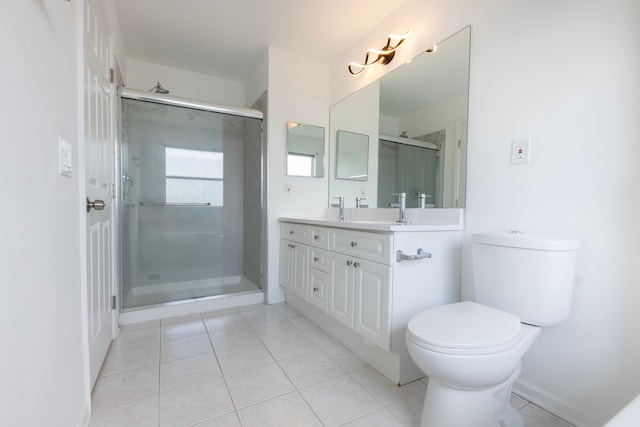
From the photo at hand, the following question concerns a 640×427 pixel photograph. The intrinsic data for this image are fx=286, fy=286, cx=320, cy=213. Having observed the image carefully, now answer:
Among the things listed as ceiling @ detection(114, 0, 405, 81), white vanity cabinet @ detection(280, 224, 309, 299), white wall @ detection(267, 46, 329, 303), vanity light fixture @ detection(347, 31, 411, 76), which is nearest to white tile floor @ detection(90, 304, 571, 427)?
white vanity cabinet @ detection(280, 224, 309, 299)

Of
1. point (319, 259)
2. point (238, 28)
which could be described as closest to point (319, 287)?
point (319, 259)

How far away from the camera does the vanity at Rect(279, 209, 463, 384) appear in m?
1.42

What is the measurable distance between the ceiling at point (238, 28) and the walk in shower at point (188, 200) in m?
0.56

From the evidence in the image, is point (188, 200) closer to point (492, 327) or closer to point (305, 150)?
point (305, 150)

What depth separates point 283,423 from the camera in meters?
1.19

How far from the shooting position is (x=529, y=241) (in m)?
1.16

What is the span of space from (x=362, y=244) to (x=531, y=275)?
0.77 metres

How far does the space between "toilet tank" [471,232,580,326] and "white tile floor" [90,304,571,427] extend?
1.60 feet

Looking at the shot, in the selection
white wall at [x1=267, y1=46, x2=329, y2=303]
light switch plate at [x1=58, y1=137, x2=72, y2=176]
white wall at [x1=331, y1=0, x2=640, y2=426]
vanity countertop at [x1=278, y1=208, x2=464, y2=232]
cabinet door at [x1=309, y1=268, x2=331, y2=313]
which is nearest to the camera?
light switch plate at [x1=58, y1=137, x2=72, y2=176]

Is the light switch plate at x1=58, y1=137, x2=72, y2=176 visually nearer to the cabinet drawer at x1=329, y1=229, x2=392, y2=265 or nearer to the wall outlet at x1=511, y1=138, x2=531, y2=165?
the cabinet drawer at x1=329, y1=229, x2=392, y2=265

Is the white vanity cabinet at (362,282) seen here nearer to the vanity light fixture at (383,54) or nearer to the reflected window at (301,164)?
the reflected window at (301,164)

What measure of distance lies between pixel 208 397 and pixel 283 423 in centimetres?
40

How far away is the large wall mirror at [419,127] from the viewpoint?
65.4 inches

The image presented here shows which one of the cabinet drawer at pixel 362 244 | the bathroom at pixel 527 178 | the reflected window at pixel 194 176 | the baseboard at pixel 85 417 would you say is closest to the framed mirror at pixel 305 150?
the reflected window at pixel 194 176
